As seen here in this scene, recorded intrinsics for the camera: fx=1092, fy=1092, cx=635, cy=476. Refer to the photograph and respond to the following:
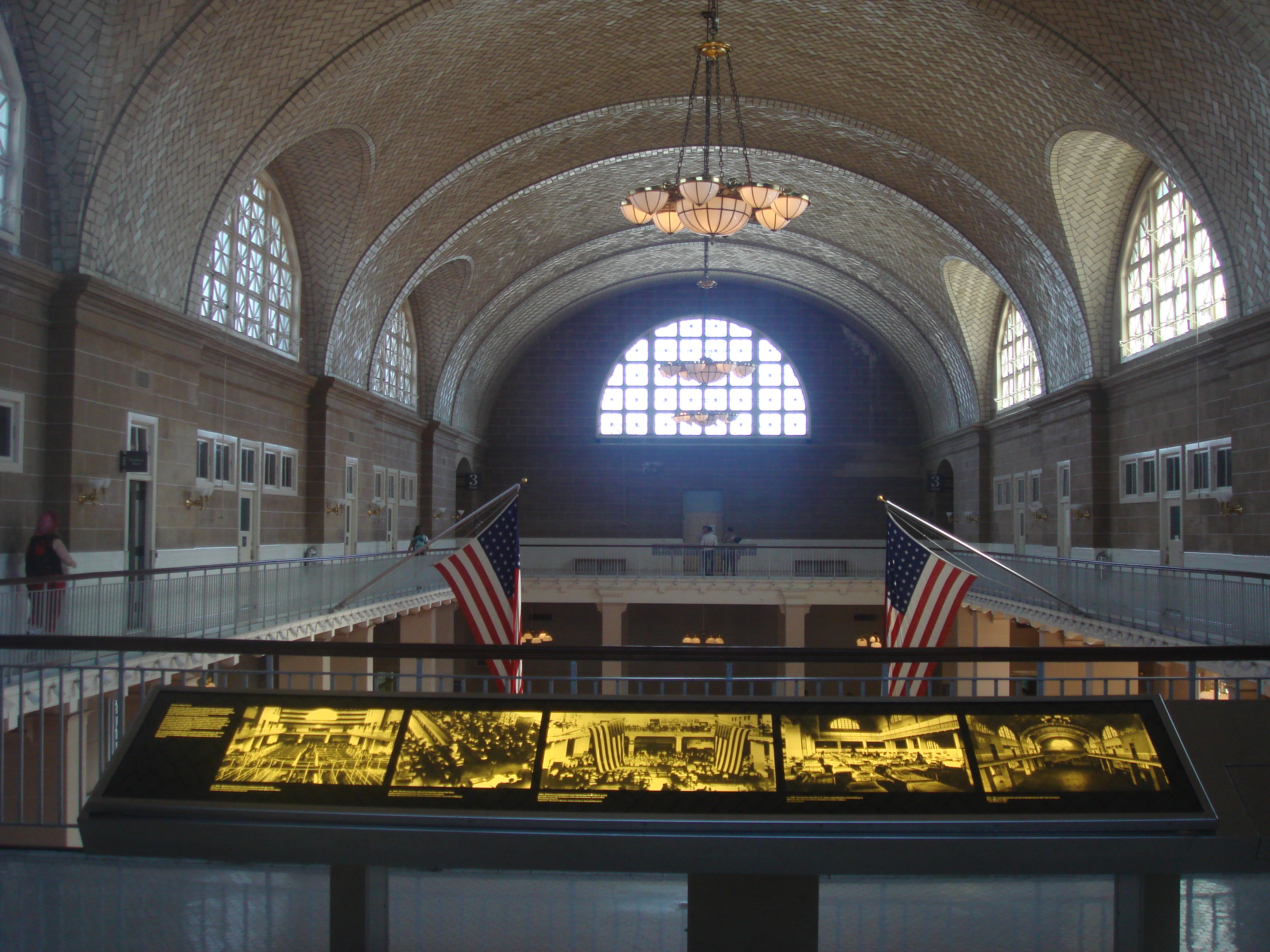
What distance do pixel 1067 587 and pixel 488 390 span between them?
21362 millimetres

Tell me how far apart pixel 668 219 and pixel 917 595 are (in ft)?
26.1

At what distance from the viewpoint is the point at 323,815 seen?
12.1 ft

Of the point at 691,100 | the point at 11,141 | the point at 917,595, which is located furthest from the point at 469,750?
the point at 691,100

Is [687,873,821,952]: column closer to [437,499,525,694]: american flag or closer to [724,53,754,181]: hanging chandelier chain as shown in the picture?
[437,499,525,694]: american flag

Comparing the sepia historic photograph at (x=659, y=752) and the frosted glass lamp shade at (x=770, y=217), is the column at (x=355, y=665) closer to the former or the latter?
the frosted glass lamp shade at (x=770, y=217)

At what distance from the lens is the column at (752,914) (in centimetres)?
383

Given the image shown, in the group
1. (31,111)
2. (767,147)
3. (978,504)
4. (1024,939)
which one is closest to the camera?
(1024,939)

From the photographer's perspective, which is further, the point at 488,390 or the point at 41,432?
the point at 488,390

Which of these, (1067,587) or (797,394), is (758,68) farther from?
(797,394)

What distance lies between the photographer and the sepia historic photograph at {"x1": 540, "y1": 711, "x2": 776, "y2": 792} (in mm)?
3803

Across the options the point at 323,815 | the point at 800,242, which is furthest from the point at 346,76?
the point at 800,242

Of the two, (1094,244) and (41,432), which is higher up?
(1094,244)

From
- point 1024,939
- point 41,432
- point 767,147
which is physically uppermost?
point 767,147

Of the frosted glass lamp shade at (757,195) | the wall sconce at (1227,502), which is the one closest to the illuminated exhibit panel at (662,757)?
the frosted glass lamp shade at (757,195)
